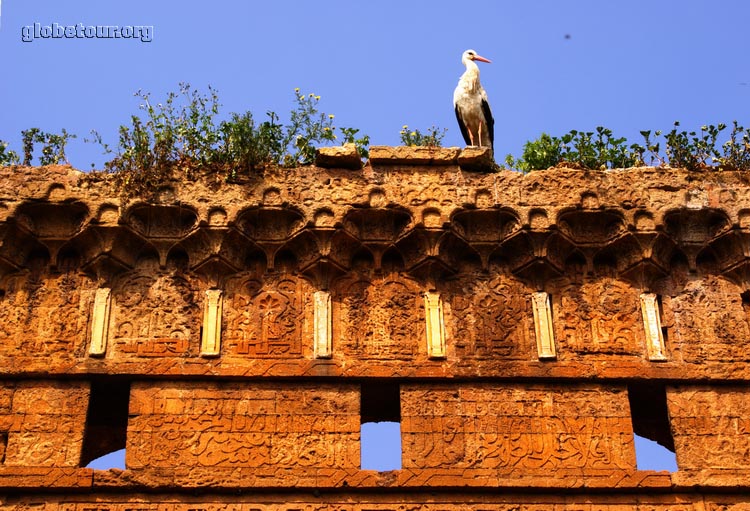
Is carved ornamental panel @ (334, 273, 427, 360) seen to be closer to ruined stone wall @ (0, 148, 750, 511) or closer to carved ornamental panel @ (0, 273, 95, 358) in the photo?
ruined stone wall @ (0, 148, 750, 511)

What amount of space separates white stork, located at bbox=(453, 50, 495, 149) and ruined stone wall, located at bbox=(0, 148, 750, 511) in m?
0.70

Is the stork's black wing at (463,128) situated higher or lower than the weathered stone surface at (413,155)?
higher

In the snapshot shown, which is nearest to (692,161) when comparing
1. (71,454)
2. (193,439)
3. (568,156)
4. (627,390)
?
(568,156)

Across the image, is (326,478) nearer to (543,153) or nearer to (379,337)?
(379,337)

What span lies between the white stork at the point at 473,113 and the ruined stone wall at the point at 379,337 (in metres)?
0.70

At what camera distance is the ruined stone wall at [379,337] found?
10.9 m

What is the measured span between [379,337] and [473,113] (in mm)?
2683

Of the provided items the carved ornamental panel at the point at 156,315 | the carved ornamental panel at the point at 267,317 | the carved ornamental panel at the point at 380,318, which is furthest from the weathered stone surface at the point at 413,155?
the carved ornamental panel at the point at 156,315

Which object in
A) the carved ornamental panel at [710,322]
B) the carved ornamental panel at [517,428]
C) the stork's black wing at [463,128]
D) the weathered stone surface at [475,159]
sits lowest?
the carved ornamental panel at [517,428]

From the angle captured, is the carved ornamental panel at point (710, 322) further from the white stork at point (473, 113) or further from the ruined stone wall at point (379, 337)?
the white stork at point (473, 113)

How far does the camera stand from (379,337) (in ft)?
38.1

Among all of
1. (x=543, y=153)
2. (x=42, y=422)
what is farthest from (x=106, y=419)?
(x=543, y=153)

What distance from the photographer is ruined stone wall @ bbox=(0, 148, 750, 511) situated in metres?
10.9

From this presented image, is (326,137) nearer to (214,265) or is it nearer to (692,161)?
(214,265)
